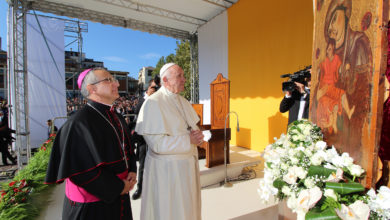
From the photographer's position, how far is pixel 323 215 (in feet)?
3.17

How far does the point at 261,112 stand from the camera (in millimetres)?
5988

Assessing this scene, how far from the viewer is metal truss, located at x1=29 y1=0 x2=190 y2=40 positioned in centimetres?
Result: 658

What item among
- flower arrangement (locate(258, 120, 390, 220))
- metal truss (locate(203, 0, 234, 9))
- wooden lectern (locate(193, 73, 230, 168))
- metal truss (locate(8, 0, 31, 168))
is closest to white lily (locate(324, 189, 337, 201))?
flower arrangement (locate(258, 120, 390, 220))

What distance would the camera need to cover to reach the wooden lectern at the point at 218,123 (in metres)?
4.16

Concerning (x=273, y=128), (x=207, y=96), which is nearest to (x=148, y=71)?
(x=207, y=96)

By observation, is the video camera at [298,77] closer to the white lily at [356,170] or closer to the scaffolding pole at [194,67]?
the white lily at [356,170]

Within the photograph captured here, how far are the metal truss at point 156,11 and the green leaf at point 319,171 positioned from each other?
755 cm

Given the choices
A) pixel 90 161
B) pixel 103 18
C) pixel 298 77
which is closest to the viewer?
pixel 90 161

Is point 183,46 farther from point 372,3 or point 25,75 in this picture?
point 372,3

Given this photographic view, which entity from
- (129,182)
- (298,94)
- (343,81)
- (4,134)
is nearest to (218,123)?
(298,94)

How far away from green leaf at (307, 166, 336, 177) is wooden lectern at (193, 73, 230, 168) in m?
2.98

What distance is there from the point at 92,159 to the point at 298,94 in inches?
116

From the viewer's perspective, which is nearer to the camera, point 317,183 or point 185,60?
point 317,183

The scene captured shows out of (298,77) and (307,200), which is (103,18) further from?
(307,200)
